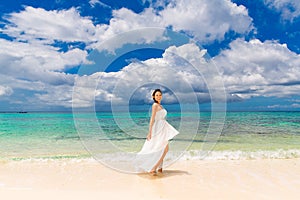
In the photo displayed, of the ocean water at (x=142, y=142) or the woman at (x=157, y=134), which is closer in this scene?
the woman at (x=157, y=134)

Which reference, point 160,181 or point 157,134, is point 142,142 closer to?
point 157,134

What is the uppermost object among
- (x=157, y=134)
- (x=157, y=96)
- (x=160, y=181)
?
(x=157, y=96)

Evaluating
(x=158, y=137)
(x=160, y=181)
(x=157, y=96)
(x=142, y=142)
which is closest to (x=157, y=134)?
(x=158, y=137)

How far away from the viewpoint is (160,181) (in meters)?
5.73

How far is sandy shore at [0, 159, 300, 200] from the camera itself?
4.78 meters

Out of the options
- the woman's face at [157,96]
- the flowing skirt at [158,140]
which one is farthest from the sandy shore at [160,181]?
the woman's face at [157,96]

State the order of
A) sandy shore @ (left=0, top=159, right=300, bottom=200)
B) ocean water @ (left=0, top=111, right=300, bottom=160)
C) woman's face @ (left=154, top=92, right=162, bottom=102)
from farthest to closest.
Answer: ocean water @ (left=0, top=111, right=300, bottom=160)
woman's face @ (left=154, top=92, right=162, bottom=102)
sandy shore @ (left=0, top=159, right=300, bottom=200)

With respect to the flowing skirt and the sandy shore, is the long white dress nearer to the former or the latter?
the flowing skirt

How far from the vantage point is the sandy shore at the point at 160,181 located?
4.78m

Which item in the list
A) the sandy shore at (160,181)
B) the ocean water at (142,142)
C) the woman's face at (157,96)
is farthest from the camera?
the ocean water at (142,142)

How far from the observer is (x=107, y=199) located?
442 centimetres

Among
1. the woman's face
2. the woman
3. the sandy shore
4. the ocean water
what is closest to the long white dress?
the woman

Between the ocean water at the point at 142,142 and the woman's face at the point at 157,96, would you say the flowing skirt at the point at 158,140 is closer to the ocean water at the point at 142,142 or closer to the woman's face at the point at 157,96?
the woman's face at the point at 157,96

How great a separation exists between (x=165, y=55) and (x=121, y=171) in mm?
4069
